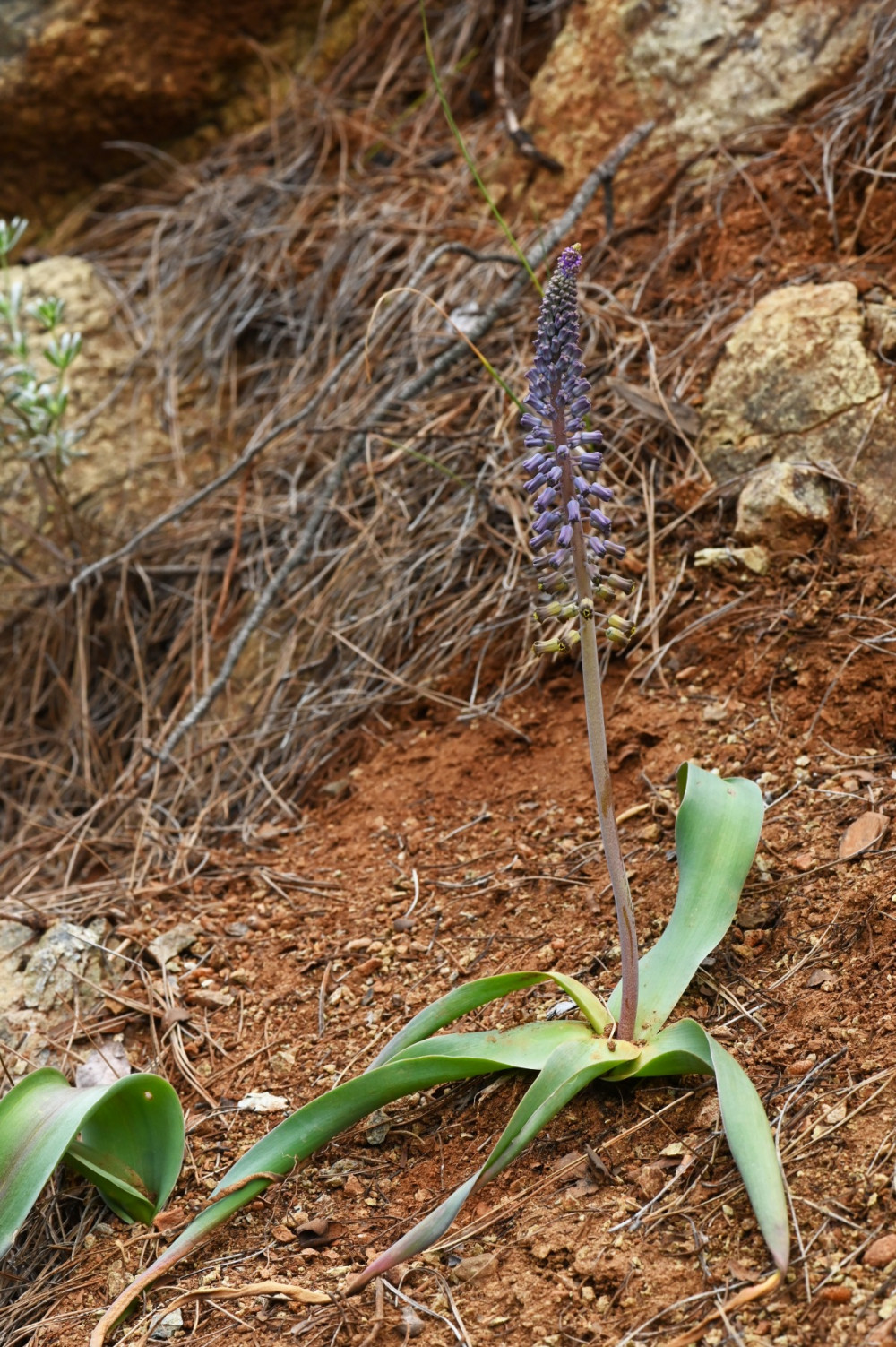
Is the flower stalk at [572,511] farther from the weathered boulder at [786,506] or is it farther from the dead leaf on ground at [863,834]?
the weathered boulder at [786,506]

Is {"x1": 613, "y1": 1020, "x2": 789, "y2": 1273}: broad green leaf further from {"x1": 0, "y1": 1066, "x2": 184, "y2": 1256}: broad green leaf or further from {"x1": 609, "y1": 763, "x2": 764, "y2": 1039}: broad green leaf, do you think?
{"x1": 0, "y1": 1066, "x2": 184, "y2": 1256}: broad green leaf

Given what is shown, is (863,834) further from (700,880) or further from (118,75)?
(118,75)

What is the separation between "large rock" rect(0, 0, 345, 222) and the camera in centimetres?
505

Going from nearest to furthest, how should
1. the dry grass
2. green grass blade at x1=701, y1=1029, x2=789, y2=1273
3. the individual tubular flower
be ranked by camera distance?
green grass blade at x1=701, y1=1029, x2=789, y2=1273
the individual tubular flower
the dry grass

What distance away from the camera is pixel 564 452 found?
6.24 feet

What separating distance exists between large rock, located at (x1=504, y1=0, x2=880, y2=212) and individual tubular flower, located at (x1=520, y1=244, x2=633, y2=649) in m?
2.40

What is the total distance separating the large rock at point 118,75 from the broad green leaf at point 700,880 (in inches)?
170

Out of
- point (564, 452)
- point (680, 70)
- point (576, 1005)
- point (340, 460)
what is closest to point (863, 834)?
point (576, 1005)

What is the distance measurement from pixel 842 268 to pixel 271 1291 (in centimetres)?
295

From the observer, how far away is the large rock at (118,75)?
5.05 meters

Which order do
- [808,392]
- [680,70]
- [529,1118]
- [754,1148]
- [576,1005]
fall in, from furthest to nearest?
1. [680,70]
2. [808,392]
3. [576,1005]
4. [529,1118]
5. [754,1148]

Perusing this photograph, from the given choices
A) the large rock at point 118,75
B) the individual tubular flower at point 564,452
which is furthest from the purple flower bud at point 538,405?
the large rock at point 118,75

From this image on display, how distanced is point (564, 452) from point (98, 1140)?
1557 millimetres

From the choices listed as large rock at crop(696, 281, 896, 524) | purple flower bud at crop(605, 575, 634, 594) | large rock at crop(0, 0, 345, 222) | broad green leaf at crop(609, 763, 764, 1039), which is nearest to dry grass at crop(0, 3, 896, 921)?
large rock at crop(696, 281, 896, 524)
